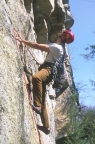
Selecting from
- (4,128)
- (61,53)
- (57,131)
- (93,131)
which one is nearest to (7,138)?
(4,128)

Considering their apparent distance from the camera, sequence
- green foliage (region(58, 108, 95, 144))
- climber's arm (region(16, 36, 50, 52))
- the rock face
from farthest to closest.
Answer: green foliage (region(58, 108, 95, 144))
climber's arm (region(16, 36, 50, 52))
the rock face

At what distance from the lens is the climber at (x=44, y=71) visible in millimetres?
5152

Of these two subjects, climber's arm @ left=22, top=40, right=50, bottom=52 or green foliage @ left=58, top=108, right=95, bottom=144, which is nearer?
climber's arm @ left=22, top=40, right=50, bottom=52

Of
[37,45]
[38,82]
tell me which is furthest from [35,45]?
[38,82]

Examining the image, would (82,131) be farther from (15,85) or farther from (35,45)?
(15,85)

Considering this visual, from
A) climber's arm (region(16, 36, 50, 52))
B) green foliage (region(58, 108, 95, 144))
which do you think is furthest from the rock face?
green foliage (region(58, 108, 95, 144))

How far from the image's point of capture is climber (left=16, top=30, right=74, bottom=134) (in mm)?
5152

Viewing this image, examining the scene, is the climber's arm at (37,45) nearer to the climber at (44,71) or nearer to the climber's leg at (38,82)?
the climber at (44,71)

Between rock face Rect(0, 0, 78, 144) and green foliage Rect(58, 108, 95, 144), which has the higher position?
rock face Rect(0, 0, 78, 144)

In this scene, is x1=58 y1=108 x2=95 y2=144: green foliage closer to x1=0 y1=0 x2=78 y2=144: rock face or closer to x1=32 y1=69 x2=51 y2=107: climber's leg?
x1=0 y1=0 x2=78 y2=144: rock face

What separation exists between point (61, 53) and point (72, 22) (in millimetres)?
8982

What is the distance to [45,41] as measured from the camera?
9875 millimetres

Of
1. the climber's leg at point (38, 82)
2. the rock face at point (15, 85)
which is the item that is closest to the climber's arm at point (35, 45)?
the rock face at point (15, 85)

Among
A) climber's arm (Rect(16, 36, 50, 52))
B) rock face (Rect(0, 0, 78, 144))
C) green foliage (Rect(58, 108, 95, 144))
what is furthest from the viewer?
green foliage (Rect(58, 108, 95, 144))
